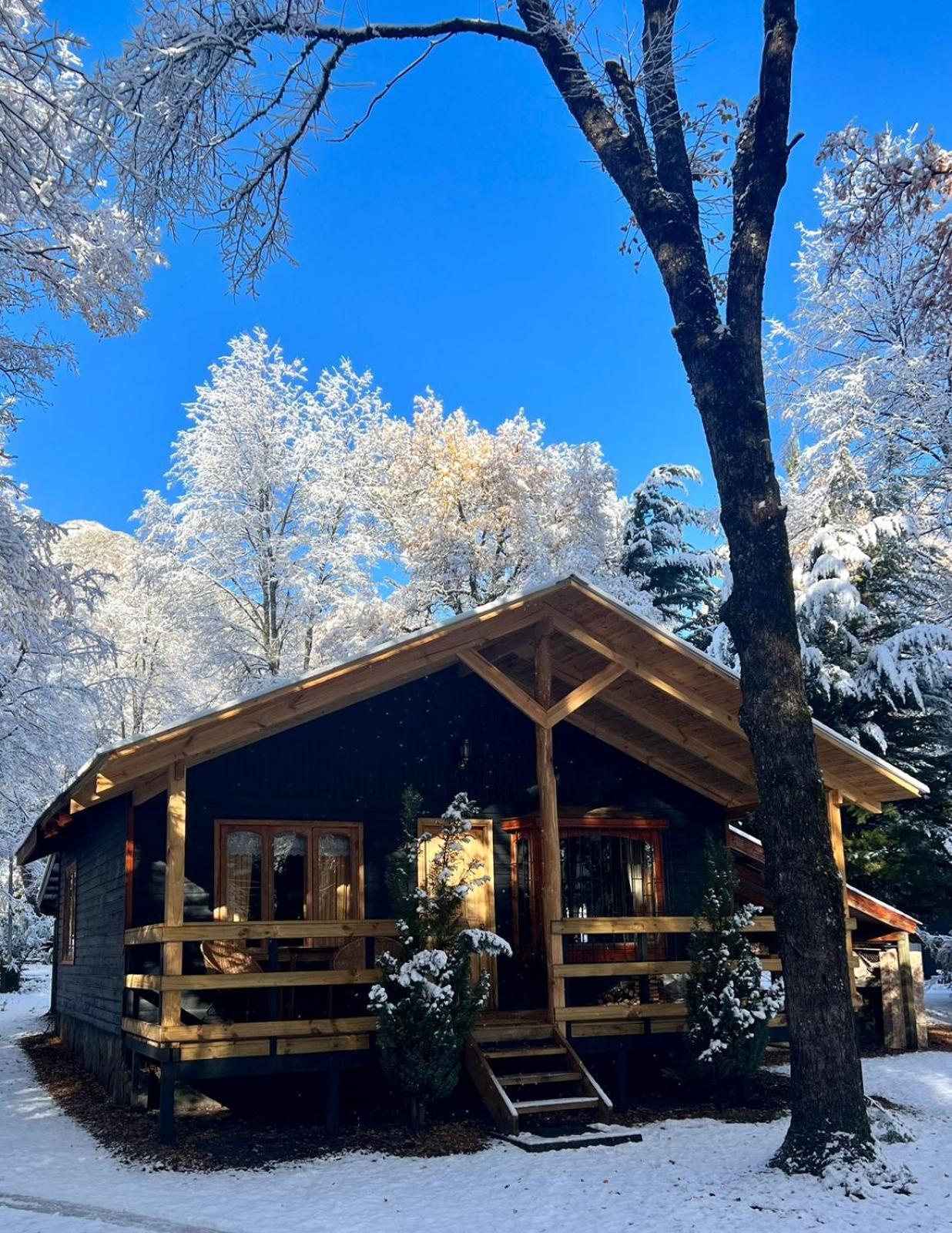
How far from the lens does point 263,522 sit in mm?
24250

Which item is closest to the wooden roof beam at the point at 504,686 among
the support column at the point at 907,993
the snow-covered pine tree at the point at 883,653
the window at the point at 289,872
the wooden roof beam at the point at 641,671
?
the wooden roof beam at the point at 641,671

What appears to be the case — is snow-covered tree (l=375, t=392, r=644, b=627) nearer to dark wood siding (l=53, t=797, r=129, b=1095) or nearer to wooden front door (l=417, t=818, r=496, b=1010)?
dark wood siding (l=53, t=797, r=129, b=1095)

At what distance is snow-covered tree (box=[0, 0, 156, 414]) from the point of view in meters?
8.07

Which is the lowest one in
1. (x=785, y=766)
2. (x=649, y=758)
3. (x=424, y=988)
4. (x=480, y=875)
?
(x=424, y=988)

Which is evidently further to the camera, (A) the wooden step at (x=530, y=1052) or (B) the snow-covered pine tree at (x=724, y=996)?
(B) the snow-covered pine tree at (x=724, y=996)

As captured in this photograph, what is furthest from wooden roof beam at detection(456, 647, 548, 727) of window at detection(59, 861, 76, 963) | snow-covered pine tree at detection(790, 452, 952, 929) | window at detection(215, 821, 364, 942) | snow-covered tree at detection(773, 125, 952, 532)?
window at detection(59, 861, 76, 963)

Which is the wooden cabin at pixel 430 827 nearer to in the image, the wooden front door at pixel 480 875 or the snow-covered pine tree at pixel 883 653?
the wooden front door at pixel 480 875

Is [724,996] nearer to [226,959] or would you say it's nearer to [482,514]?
[226,959]

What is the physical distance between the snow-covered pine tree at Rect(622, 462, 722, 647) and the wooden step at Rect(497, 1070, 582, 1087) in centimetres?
1633

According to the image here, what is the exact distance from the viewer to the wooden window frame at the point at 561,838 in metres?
12.2

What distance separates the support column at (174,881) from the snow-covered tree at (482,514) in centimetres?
1583

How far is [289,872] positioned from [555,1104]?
3.59 m

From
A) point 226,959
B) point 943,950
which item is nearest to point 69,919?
point 226,959

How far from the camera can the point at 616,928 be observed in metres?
10.4
